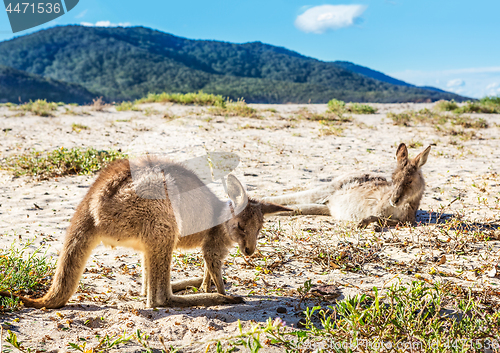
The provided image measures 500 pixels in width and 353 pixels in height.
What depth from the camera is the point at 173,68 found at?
58.6 metres

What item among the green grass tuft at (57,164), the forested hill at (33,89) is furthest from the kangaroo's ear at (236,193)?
the forested hill at (33,89)

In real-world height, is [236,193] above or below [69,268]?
above

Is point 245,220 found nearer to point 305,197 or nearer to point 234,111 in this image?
point 305,197

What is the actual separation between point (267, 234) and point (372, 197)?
1.79 metres

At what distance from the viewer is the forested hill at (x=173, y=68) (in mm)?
48000

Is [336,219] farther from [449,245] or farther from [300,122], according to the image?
[300,122]

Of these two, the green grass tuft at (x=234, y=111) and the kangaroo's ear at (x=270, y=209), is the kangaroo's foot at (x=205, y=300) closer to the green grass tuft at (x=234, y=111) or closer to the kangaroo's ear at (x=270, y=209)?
the kangaroo's ear at (x=270, y=209)

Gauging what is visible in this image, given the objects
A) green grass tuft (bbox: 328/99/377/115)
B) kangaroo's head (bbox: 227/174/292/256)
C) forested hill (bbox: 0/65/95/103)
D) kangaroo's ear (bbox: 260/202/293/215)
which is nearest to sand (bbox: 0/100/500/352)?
kangaroo's head (bbox: 227/174/292/256)

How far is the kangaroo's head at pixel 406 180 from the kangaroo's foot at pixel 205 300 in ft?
9.84

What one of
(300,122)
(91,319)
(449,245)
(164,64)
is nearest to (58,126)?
(300,122)

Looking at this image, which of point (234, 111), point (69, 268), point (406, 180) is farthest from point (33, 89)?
point (69, 268)

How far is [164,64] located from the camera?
59625mm

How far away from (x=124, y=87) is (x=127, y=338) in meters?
56.0

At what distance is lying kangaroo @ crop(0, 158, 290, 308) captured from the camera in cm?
290
